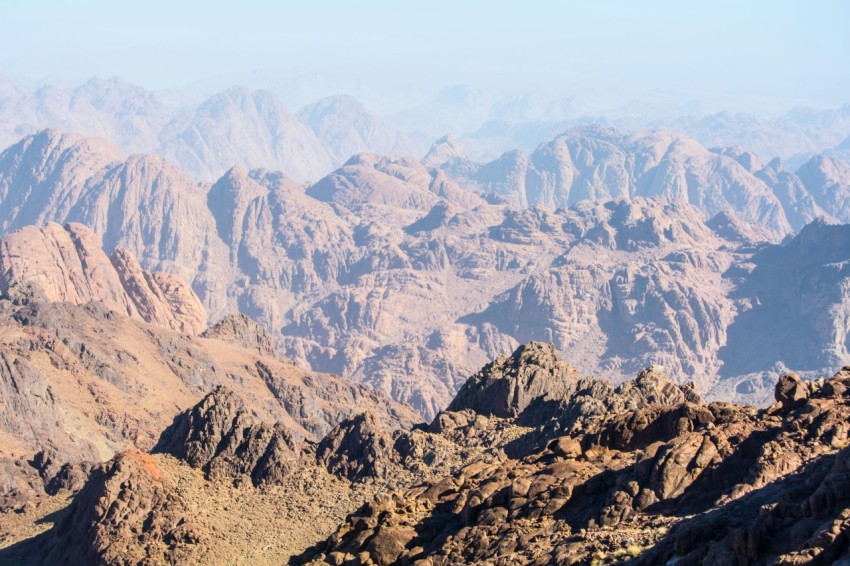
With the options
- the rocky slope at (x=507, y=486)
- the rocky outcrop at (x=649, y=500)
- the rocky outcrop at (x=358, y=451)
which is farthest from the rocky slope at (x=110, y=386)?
the rocky outcrop at (x=649, y=500)

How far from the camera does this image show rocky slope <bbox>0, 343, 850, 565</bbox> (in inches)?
1346

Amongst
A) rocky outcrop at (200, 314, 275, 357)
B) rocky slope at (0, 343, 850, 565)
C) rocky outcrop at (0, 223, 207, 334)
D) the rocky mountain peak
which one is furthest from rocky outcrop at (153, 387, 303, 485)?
rocky outcrop at (0, 223, 207, 334)

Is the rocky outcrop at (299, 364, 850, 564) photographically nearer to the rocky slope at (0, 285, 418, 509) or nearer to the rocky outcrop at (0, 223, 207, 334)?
the rocky slope at (0, 285, 418, 509)

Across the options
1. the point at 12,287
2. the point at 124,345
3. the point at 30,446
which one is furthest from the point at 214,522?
the point at 12,287

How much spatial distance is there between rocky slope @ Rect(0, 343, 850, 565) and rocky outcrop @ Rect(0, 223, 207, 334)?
10195 centimetres

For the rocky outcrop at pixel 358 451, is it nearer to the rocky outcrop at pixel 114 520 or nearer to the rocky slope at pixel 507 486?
the rocky slope at pixel 507 486

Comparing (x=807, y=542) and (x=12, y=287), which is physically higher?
(x=807, y=542)

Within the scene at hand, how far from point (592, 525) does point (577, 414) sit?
1384 inches

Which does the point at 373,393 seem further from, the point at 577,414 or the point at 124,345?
the point at 577,414

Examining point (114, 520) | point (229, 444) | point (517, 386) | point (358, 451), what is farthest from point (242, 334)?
point (114, 520)

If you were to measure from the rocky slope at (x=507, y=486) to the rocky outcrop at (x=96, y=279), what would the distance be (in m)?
102

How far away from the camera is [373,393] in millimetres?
150375

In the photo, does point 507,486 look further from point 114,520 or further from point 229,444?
point 229,444

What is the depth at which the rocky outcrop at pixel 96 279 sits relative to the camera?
592ft
